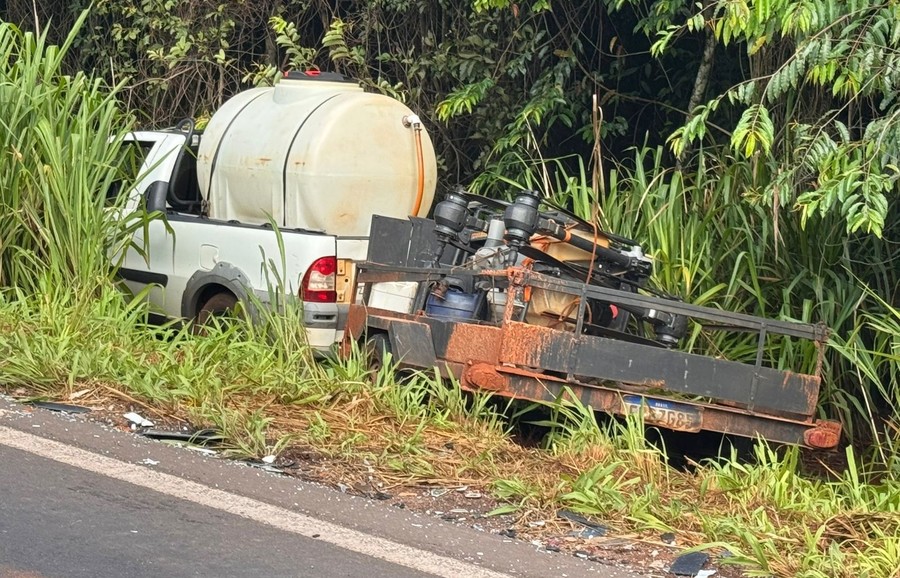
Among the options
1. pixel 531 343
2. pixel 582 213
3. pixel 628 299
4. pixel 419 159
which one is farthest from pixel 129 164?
pixel 628 299

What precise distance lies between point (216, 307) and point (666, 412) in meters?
3.14

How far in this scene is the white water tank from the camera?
747 centimetres

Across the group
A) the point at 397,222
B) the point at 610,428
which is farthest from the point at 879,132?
the point at 397,222

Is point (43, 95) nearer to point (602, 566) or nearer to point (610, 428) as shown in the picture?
point (610, 428)

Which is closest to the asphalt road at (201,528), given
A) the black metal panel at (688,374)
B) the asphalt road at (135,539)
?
the asphalt road at (135,539)

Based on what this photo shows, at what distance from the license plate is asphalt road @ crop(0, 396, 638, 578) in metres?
1.56

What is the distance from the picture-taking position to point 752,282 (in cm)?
759

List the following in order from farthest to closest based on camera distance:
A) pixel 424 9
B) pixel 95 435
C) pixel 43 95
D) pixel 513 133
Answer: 1. pixel 424 9
2. pixel 513 133
3. pixel 43 95
4. pixel 95 435

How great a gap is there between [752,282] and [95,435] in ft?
13.5

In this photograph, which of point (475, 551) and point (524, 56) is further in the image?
point (524, 56)

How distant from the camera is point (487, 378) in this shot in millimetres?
5879

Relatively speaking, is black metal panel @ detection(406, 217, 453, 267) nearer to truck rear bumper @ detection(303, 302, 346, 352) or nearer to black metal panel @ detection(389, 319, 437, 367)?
truck rear bumper @ detection(303, 302, 346, 352)

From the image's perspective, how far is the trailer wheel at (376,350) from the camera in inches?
261

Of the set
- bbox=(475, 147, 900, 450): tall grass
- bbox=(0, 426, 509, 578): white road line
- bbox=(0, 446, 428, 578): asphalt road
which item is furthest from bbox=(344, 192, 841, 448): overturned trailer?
bbox=(0, 446, 428, 578): asphalt road
